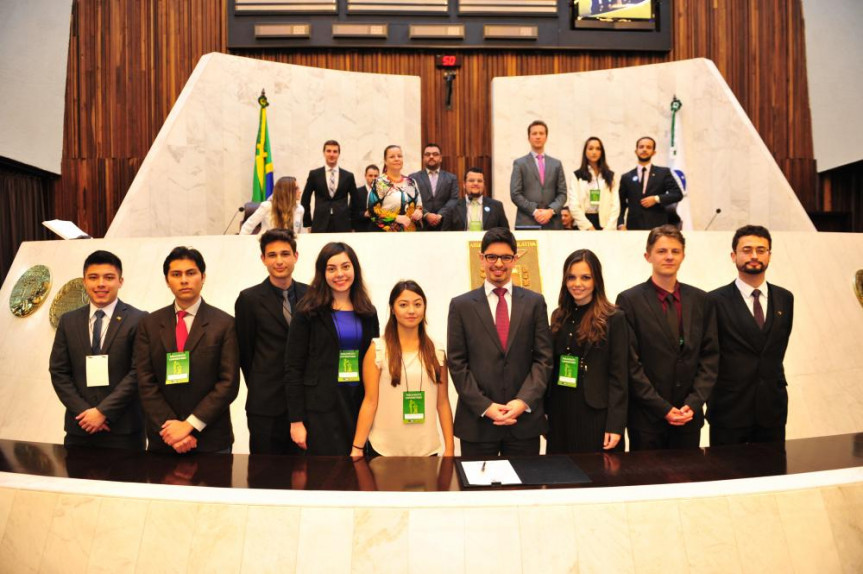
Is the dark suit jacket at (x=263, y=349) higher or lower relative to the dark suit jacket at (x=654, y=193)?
lower

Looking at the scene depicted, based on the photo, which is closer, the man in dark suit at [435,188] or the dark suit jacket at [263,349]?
the dark suit jacket at [263,349]

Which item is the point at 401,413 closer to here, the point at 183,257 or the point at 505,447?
the point at 505,447

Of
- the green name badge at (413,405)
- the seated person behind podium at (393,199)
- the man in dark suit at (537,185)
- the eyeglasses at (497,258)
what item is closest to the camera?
the green name badge at (413,405)

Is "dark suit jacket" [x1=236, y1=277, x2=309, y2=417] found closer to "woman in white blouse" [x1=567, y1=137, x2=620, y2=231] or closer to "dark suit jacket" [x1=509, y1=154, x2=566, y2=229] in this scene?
"dark suit jacket" [x1=509, y1=154, x2=566, y2=229]

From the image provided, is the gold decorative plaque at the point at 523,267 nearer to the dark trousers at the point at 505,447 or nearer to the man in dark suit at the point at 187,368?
the dark trousers at the point at 505,447

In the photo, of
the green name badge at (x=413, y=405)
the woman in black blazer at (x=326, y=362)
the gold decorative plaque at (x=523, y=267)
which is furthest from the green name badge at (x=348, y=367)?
the gold decorative plaque at (x=523, y=267)

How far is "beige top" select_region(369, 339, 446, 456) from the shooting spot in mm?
2529

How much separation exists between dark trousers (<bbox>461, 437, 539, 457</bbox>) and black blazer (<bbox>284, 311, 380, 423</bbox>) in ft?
1.90

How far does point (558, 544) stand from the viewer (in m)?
1.89

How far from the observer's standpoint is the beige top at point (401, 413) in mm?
2529

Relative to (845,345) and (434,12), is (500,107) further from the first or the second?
(845,345)

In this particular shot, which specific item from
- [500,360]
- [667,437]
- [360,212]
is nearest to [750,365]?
[667,437]

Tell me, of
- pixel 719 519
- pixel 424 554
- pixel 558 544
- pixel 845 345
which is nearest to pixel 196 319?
pixel 424 554

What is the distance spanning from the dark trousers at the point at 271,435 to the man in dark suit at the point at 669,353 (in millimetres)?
1477
